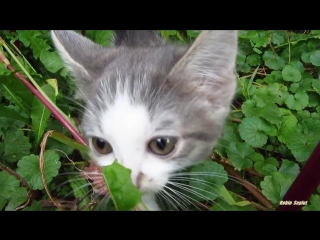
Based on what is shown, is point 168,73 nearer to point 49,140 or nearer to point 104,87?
point 104,87

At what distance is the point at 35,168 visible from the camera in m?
0.96

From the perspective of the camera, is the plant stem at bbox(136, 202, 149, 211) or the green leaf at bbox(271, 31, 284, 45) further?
the green leaf at bbox(271, 31, 284, 45)

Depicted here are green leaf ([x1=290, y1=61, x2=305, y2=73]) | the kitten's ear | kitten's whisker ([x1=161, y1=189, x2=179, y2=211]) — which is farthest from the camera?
green leaf ([x1=290, y1=61, x2=305, y2=73])

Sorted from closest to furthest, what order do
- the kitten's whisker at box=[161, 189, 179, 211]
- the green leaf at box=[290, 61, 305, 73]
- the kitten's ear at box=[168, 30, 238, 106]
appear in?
1. the kitten's ear at box=[168, 30, 238, 106]
2. the kitten's whisker at box=[161, 189, 179, 211]
3. the green leaf at box=[290, 61, 305, 73]

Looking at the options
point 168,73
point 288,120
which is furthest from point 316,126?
point 168,73

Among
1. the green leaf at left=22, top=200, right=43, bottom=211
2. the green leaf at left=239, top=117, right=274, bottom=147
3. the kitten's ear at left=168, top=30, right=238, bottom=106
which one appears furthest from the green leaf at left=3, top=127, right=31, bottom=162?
the green leaf at left=239, top=117, right=274, bottom=147

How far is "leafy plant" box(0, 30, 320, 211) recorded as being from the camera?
948 mm

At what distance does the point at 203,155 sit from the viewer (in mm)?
952

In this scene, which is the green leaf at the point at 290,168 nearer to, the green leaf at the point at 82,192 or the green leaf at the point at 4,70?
the green leaf at the point at 82,192

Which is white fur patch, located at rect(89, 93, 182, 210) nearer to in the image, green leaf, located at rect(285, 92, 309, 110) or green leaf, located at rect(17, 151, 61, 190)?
green leaf, located at rect(17, 151, 61, 190)

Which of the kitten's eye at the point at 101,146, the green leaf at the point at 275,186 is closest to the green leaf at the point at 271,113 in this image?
the green leaf at the point at 275,186

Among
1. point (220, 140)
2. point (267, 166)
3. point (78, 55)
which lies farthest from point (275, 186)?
point (78, 55)

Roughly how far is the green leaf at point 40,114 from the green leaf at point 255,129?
408 millimetres

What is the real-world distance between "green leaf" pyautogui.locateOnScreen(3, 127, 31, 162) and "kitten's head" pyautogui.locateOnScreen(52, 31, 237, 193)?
0.15 metres
